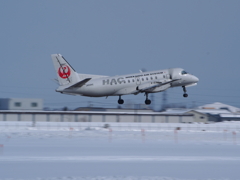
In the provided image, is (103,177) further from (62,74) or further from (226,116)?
(226,116)

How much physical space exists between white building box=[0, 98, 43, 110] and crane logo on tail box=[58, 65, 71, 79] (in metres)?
62.3

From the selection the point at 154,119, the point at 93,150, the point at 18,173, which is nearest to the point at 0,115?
the point at 154,119

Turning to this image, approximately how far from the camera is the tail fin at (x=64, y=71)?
35.9 meters

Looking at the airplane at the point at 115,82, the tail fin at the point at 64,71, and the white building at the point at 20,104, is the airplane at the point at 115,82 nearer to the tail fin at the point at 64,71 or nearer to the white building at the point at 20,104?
the tail fin at the point at 64,71

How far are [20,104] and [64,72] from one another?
6309 cm

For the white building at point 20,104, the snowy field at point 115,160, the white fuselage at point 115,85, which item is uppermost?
the white building at point 20,104

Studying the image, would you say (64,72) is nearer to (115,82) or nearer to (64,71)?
(64,71)

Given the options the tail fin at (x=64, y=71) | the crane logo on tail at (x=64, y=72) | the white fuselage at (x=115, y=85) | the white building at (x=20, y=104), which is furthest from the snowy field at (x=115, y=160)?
the white building at (x=20, y=104)

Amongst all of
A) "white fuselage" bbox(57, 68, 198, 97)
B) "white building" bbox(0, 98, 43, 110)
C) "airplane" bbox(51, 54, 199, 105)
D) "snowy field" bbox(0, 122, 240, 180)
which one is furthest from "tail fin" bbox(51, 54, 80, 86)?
"white building" bbox(0, 98, 43, 110)

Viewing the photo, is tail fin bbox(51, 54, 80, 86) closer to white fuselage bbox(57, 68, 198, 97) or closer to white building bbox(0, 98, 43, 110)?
white fuselage bbox(57, 68, 198, 97)

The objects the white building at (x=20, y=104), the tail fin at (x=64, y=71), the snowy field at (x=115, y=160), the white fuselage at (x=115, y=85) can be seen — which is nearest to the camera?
the snowy field at (x=115, y=160)

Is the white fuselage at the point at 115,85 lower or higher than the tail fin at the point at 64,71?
lower

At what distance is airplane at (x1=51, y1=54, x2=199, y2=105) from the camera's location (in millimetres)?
33812

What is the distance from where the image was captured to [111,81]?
111 ft
